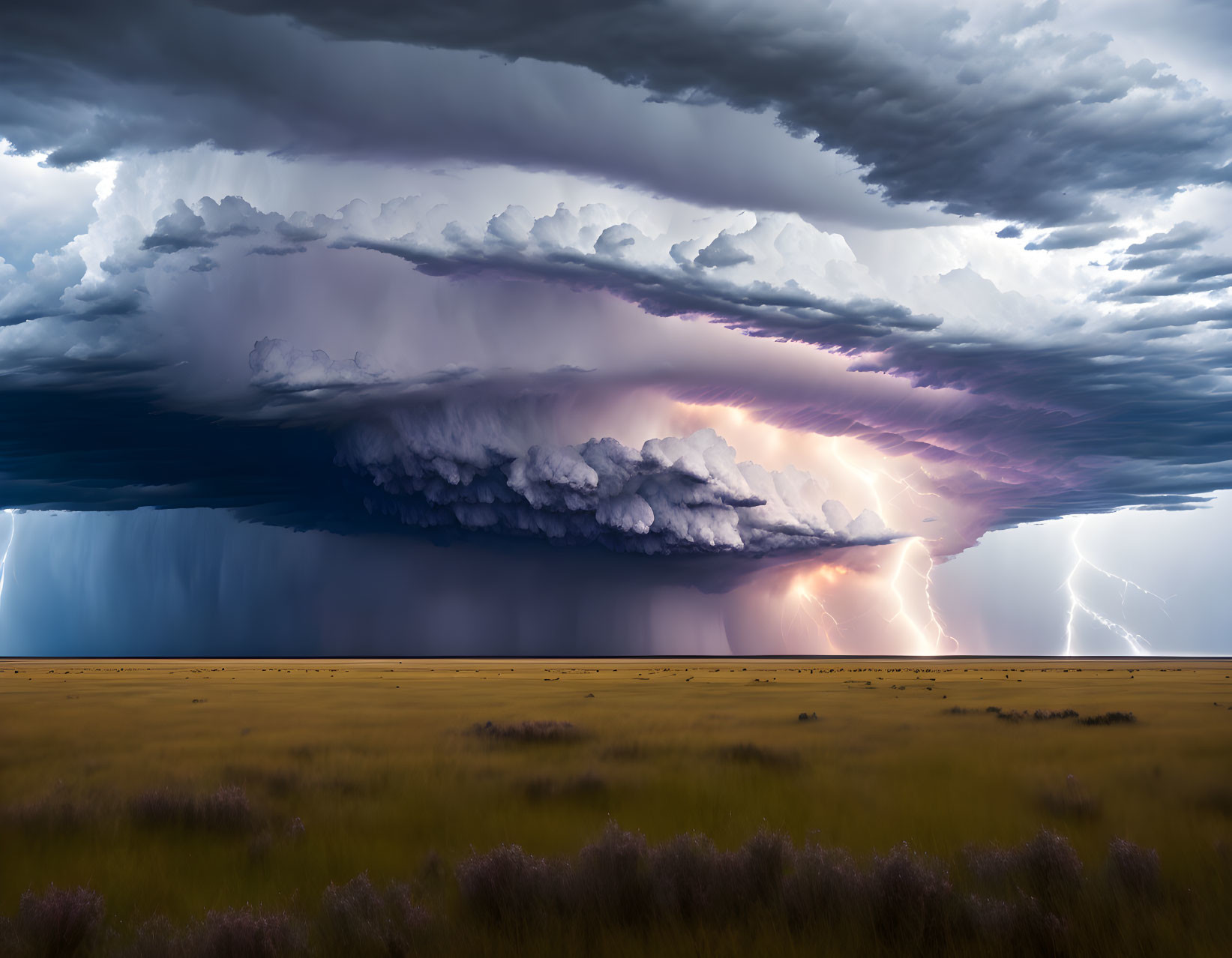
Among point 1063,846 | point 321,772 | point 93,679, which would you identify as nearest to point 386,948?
point 1063,846

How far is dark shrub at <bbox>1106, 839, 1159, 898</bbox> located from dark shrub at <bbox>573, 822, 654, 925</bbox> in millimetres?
5144

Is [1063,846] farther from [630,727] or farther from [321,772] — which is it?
[630,727]

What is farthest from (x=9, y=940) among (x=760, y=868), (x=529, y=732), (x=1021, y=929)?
(x=529, y=732)

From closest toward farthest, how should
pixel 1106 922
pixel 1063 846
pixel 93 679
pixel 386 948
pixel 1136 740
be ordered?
pixel 386 948 < pixel 1106 922 < pixel 1063 846 < pixel 1136 740 < pixel 93 679

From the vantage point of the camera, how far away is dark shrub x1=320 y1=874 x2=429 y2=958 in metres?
8.25

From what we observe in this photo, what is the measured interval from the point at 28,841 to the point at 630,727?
1987 cm

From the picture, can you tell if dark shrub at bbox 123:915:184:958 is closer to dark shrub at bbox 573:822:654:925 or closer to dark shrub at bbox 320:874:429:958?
dark shrub at bbox 320:874:429:958

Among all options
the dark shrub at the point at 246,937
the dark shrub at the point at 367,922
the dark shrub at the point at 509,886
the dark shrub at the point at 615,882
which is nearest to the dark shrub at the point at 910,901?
the dark shrub at the point at 615,882

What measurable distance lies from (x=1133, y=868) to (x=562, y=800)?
380 inches

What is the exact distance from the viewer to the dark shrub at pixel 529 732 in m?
27.3

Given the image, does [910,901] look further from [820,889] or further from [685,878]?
[685,878]

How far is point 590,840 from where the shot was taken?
12938mm

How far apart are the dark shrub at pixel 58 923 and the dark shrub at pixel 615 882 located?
460cm

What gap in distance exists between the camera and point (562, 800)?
56.0 feet
